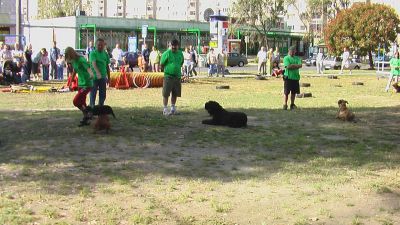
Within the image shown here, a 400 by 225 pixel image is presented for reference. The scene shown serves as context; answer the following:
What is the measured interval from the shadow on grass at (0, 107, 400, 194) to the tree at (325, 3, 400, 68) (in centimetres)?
3910

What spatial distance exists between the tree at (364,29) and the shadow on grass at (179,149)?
39.1 m

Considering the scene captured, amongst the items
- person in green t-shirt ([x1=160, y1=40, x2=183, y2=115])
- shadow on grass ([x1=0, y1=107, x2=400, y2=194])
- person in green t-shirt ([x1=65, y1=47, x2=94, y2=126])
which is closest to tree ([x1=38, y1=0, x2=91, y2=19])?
shadow on grass ([x1=0, y1=107, x2=400, y2=194])

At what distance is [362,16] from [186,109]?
39501mm

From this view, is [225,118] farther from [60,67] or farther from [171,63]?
[60,67]

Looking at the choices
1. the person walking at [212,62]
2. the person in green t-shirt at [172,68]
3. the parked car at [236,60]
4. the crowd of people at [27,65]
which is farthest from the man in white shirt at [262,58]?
the person in green t-shirt at [172,68]

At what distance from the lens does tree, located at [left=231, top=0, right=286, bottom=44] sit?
7238 centimetres

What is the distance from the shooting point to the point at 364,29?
49.7 m

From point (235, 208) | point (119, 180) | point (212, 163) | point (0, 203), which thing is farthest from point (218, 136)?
point (0, 203)

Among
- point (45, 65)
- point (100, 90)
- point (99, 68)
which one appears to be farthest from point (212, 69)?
point (99, 68)

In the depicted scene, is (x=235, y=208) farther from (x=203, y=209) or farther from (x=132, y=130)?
(x=132, y=130)

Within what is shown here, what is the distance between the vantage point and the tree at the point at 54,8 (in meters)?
91.2

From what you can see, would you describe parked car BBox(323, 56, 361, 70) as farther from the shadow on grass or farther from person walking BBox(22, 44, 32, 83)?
the shadow on grass

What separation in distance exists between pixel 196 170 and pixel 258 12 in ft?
222

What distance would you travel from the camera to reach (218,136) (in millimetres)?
10203
